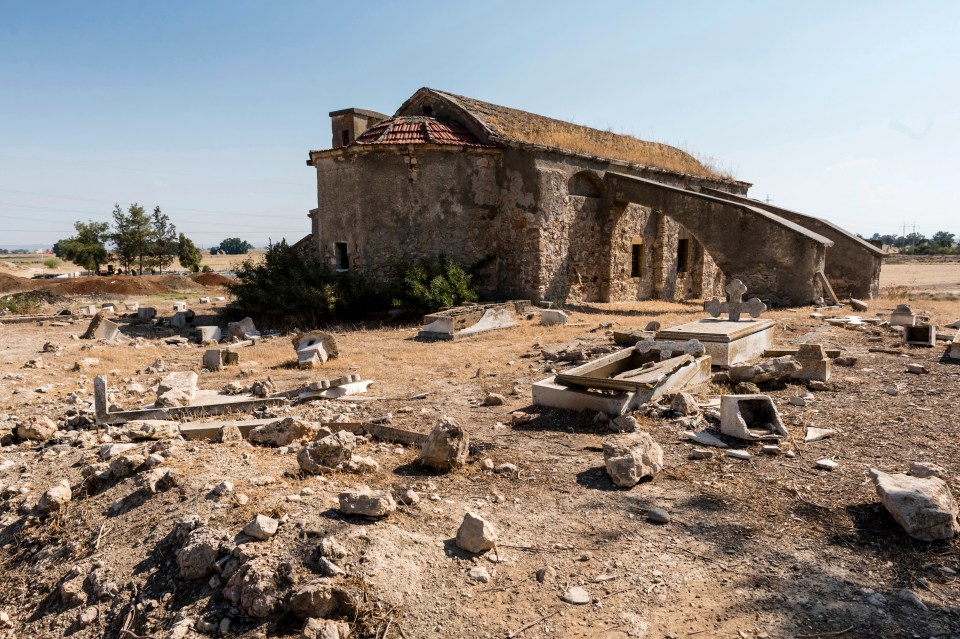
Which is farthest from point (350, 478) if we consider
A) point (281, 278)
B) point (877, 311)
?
point (877, 311)

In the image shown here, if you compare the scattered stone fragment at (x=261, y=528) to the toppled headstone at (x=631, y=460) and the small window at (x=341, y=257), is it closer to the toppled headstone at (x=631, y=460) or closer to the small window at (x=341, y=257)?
the toppled headstone at (x=631, y=460)

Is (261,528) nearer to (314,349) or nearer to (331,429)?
(331,429)

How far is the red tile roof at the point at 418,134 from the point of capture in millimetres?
14969

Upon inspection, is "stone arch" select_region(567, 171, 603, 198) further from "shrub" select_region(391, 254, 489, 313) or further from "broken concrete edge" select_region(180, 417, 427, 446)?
"broken concrete edge" select_region(180, 417, 427, 446)

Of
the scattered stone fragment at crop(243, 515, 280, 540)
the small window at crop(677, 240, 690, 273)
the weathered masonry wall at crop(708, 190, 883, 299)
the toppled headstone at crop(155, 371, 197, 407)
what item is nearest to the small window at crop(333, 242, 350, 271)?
the toppled headstone at crop(155, 371, 197, 407)

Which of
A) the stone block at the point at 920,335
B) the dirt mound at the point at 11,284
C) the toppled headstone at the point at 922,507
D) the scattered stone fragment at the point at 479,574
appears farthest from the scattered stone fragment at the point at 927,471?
the dirt mound at the point at 11,284

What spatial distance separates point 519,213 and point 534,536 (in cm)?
1271

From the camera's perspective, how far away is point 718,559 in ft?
11.5

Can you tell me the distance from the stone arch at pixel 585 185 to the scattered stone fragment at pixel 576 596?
14.4m

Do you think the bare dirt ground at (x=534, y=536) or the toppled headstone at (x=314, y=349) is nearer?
the bare dirt ground at (x=534, y=536)

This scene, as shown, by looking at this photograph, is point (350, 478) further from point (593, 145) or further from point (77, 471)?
point (593, 145)

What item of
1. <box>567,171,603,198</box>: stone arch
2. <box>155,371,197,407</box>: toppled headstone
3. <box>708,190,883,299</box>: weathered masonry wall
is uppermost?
<box>567,171,603,198</box>: stone arch

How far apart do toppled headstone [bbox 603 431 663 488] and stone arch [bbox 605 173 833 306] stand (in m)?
12.5

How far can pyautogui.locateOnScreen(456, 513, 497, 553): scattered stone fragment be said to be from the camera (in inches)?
144
